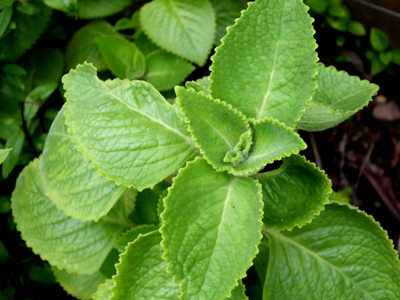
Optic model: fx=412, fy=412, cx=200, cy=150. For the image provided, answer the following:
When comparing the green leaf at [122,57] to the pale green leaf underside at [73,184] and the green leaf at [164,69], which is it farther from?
the pale green leaf underside at [73,184]

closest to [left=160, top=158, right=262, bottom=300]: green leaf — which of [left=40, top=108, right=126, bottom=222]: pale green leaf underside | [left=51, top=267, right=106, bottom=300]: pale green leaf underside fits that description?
[left=40, top=108, right=126, bottom=222]: pale green leaf underside

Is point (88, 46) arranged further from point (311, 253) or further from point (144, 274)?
point (311, 253)

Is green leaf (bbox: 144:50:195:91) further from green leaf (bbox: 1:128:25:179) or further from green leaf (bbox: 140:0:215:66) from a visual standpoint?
green leaf (bbox: 1:128:25:179)

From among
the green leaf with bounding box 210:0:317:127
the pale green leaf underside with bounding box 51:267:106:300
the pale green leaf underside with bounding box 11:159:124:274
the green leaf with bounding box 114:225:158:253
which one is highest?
the green leaf with bounding box 210:0:317:127

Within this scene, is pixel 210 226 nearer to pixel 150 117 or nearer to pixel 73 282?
pixel 150 117

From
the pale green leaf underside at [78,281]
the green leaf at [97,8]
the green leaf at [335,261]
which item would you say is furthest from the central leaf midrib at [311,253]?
the green leaf at [97,8]
